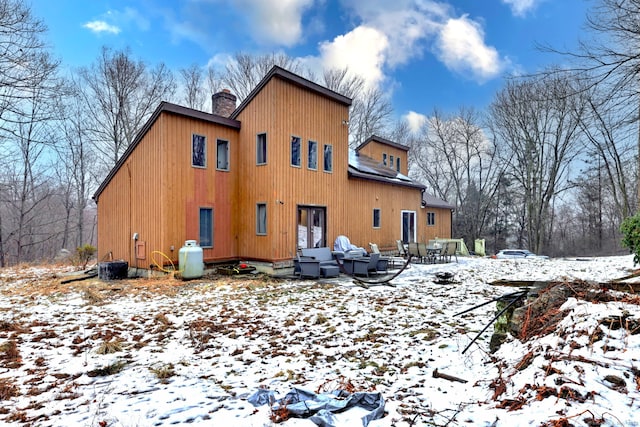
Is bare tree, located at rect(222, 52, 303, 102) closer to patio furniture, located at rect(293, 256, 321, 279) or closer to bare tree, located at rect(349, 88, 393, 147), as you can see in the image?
bare tree, located at rect(349, 88, 393, 147)

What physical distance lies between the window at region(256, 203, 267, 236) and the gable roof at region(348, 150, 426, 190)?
13.6 ft

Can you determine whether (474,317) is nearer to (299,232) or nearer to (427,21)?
(299,232)

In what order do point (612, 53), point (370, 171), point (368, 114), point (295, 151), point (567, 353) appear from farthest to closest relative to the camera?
point (368, 114)
point (370, 171)
point (295, 151)
point (612, 53)
point (567, 353)

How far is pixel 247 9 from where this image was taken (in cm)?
1416

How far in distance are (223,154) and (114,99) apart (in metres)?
13.2

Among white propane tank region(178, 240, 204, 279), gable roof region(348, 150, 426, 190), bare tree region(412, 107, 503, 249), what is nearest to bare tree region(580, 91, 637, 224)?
bare tree region(412, 107, 503, 249)

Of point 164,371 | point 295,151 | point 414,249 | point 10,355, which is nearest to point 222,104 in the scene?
point 295,151

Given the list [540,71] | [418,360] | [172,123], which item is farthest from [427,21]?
[418,360]

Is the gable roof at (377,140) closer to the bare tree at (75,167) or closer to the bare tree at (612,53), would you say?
the bare tree at (612,53)

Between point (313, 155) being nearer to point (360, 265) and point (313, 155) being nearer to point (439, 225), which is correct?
point (360, 265)

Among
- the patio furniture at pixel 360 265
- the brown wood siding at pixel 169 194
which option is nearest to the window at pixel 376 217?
the patio furniture at pixel 360 265

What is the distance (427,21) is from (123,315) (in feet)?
56.4

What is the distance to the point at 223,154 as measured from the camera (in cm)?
1202

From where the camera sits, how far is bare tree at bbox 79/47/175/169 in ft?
66.6
